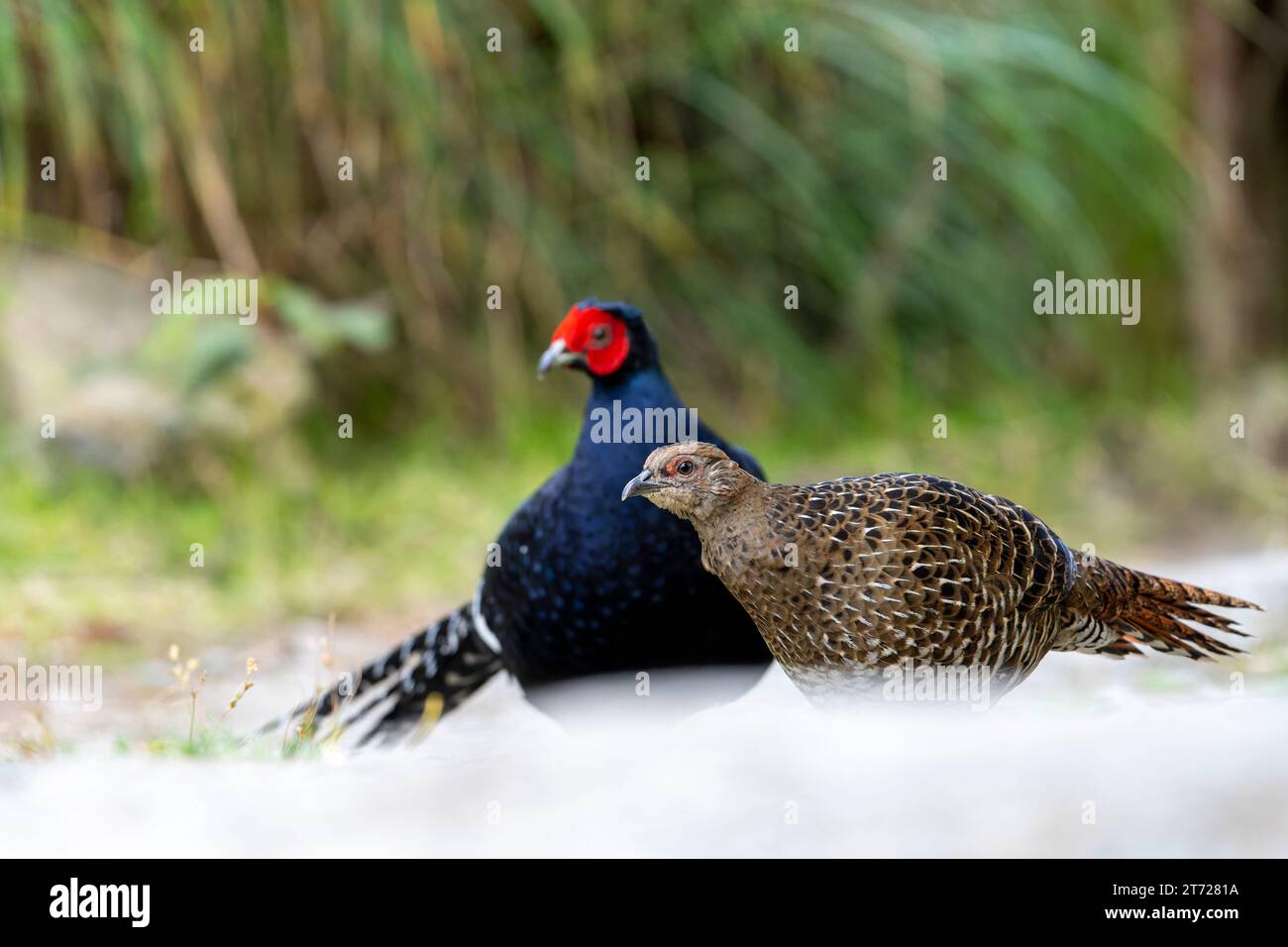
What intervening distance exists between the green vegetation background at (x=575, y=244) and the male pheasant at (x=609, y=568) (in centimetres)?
205

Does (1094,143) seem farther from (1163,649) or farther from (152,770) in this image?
(152,770)

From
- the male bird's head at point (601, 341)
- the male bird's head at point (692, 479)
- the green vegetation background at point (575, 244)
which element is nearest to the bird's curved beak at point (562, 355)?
the male bird's head at point (601, 341)

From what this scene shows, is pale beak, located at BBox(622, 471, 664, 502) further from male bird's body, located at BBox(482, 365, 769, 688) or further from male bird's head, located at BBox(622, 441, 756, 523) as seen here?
male bird's body, located at BBox(482, 365, 769, 688)

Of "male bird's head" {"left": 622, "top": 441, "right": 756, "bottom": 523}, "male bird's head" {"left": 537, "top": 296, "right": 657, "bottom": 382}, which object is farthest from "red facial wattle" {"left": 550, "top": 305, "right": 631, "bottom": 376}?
"male bird's head" {"left": 622, "top": 441, "right": 756, "bottom": 523}

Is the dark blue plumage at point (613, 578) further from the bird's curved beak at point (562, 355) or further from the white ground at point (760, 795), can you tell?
the white ground at point (760, 795)

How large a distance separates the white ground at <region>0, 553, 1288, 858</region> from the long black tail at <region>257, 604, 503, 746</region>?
976mm

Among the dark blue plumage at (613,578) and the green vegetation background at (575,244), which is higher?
the green vegetation background at (575,244)

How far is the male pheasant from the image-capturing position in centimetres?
253

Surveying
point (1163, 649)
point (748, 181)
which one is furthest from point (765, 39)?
point (1163, 649)

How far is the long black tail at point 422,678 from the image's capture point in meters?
2.96

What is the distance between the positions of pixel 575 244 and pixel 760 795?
14.1ft

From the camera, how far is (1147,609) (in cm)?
223

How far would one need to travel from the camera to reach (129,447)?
16.6 ft
